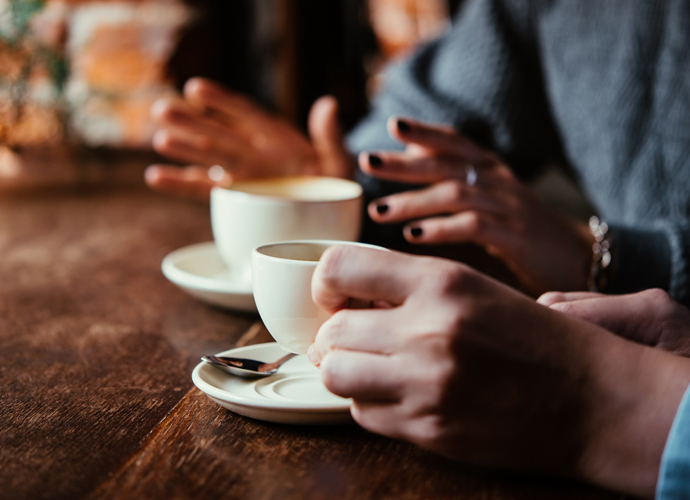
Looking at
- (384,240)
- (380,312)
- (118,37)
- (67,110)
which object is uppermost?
(118,37)

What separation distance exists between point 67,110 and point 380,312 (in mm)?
1395

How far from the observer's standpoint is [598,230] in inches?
28.7

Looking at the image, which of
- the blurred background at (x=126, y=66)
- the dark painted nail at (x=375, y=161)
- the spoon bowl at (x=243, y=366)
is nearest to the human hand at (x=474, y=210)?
the dark painted nail at (x=375, y=161)

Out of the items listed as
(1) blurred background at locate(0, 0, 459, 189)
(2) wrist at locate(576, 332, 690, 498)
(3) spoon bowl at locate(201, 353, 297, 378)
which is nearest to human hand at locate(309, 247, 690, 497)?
(2) wrist at locate(576, 332, 690, 498)

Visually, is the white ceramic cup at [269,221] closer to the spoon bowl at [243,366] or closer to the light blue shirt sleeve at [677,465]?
the spoon bowl at [243,366]

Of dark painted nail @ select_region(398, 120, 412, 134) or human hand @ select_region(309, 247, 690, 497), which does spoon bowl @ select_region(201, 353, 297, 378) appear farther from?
dark painted nail @ select_region(398, 120, 412, 134)

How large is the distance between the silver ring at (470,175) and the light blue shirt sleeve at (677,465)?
1.64 ft

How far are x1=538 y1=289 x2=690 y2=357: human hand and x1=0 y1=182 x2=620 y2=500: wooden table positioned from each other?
0.11 metres

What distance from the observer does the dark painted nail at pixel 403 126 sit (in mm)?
722

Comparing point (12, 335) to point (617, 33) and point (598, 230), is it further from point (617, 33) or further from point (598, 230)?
point (617, 33)

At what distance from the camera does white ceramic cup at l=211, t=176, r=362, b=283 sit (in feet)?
1.97

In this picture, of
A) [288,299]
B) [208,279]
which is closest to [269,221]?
[208,279]

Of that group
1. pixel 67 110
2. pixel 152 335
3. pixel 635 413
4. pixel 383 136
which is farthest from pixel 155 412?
pixel 67 110

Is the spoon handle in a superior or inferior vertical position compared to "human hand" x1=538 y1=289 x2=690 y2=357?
inferior
